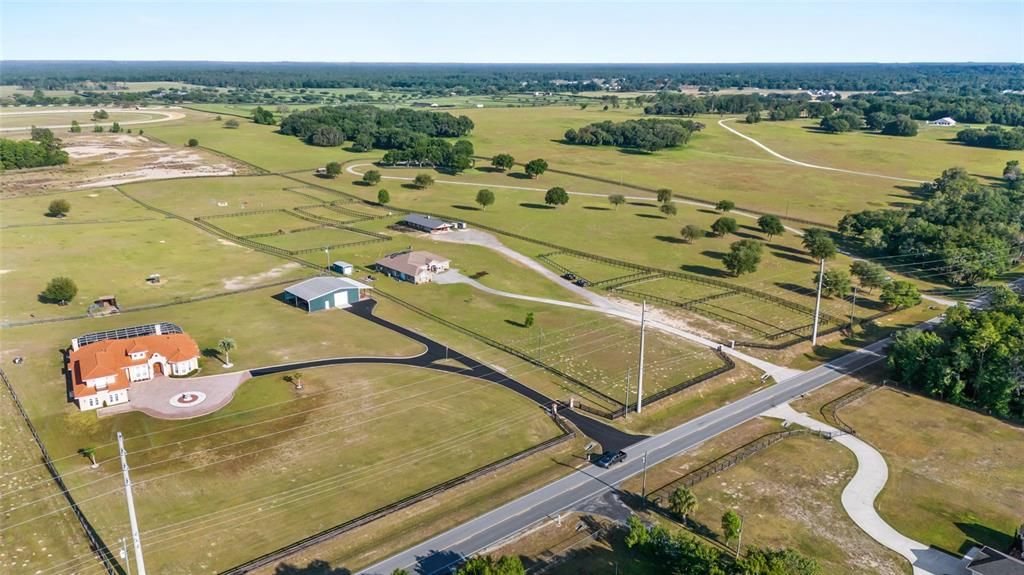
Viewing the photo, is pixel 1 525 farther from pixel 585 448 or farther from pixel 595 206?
pixel 595 206

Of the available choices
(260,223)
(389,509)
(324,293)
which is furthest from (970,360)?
(260,223)

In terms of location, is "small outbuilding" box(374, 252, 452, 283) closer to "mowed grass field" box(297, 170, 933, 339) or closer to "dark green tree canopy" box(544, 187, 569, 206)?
"mowed grass field" box(297, 170, 933, 339)

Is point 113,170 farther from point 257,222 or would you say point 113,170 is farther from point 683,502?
point 683,502

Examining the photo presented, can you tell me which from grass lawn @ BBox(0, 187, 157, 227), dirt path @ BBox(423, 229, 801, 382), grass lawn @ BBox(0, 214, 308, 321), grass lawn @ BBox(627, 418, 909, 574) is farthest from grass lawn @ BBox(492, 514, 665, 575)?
grass lawn @ BBox(0, 187, 157, 227)

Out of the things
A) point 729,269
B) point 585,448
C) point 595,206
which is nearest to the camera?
point 585,448

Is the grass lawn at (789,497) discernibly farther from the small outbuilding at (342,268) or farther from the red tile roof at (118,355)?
the small outbuilding at (342,268)

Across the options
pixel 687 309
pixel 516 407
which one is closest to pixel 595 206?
pixel 687 309

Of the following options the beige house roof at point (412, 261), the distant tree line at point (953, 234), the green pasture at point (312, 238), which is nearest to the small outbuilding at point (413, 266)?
the beige house roof at point (412, 261)
